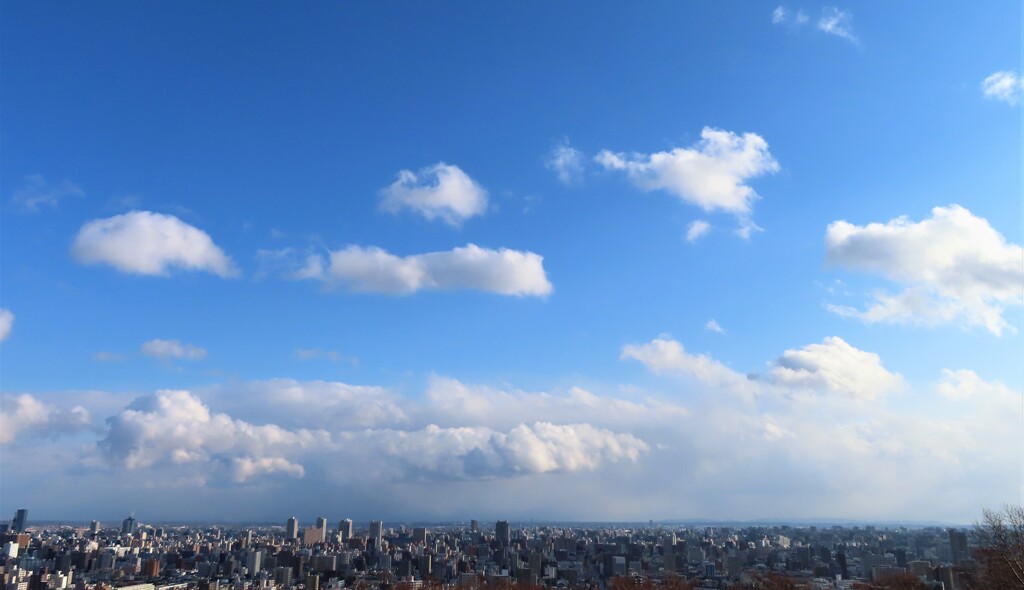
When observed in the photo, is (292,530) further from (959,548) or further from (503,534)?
(959,548)

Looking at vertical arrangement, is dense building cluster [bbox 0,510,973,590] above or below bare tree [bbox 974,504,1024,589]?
below

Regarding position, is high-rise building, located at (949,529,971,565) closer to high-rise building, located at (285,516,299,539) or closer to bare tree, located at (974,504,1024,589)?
bare tree, located at (974,504,1024,589)

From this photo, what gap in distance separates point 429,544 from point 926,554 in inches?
2078

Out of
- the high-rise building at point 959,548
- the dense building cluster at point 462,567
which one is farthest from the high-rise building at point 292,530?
the high-rise building at point 959,548

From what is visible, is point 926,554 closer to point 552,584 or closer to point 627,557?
point 627,557

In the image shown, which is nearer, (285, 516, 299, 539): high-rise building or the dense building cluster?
the dense building cluster

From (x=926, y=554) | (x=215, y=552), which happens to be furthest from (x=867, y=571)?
(x=215, y=552)

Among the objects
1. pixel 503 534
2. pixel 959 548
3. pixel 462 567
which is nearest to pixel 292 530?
pixel 503 534

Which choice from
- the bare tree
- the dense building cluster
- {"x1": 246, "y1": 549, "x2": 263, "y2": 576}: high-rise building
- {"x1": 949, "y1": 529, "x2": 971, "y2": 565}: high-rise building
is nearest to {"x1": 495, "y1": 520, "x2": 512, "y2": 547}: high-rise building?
the dense building cluster

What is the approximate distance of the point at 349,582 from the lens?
48594 millimetres

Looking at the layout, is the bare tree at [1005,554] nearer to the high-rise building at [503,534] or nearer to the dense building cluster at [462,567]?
the dense building cluster at [462,567]

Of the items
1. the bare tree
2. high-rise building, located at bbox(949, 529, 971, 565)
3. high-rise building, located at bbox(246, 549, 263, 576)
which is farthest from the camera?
high-rise building, located at bbox(246, 549, 263, 576)

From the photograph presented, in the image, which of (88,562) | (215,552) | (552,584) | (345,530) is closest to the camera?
(552,584)

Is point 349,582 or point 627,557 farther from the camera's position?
point 627,557
